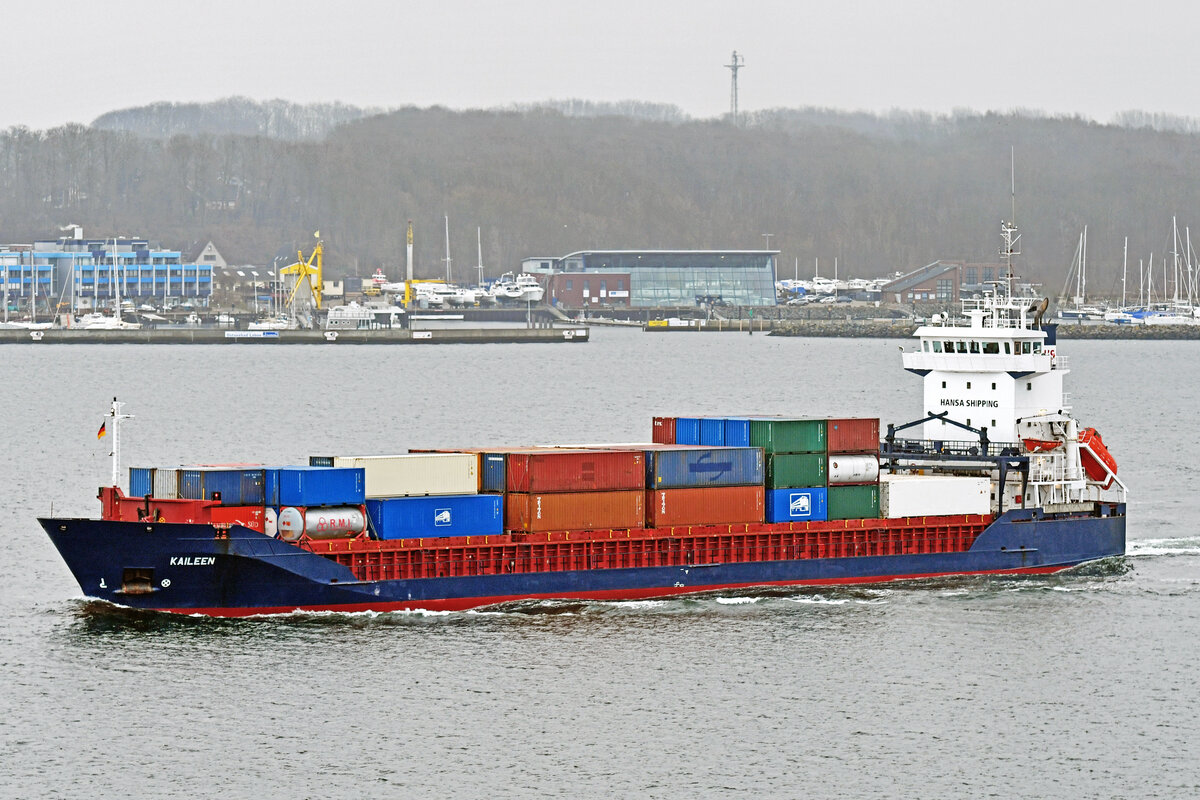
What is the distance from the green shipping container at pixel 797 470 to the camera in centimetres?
4275

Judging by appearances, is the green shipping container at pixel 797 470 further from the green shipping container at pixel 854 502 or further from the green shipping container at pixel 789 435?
the green shipping container at pixel 854 502

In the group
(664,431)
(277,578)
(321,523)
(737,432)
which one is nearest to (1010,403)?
(737,432)

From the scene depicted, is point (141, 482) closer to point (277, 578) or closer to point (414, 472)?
point (277, 578)

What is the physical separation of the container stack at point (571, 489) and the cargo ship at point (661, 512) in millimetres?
47

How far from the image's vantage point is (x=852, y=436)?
43781 mm

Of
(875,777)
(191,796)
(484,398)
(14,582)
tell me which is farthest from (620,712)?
(484,398)

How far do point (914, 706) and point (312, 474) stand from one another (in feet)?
45.5

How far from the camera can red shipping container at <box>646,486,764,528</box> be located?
135 feet

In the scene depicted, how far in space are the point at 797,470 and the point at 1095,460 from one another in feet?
32.9

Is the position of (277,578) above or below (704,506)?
below

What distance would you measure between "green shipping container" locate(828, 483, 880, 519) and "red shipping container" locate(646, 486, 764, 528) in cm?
219

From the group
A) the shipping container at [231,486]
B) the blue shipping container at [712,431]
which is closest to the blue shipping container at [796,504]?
the blue shipping container at [712,431]

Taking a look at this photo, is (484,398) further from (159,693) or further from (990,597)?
(159,693)

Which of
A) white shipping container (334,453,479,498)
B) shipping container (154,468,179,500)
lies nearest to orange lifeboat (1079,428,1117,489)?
white shipping container (334,453,479,498)
